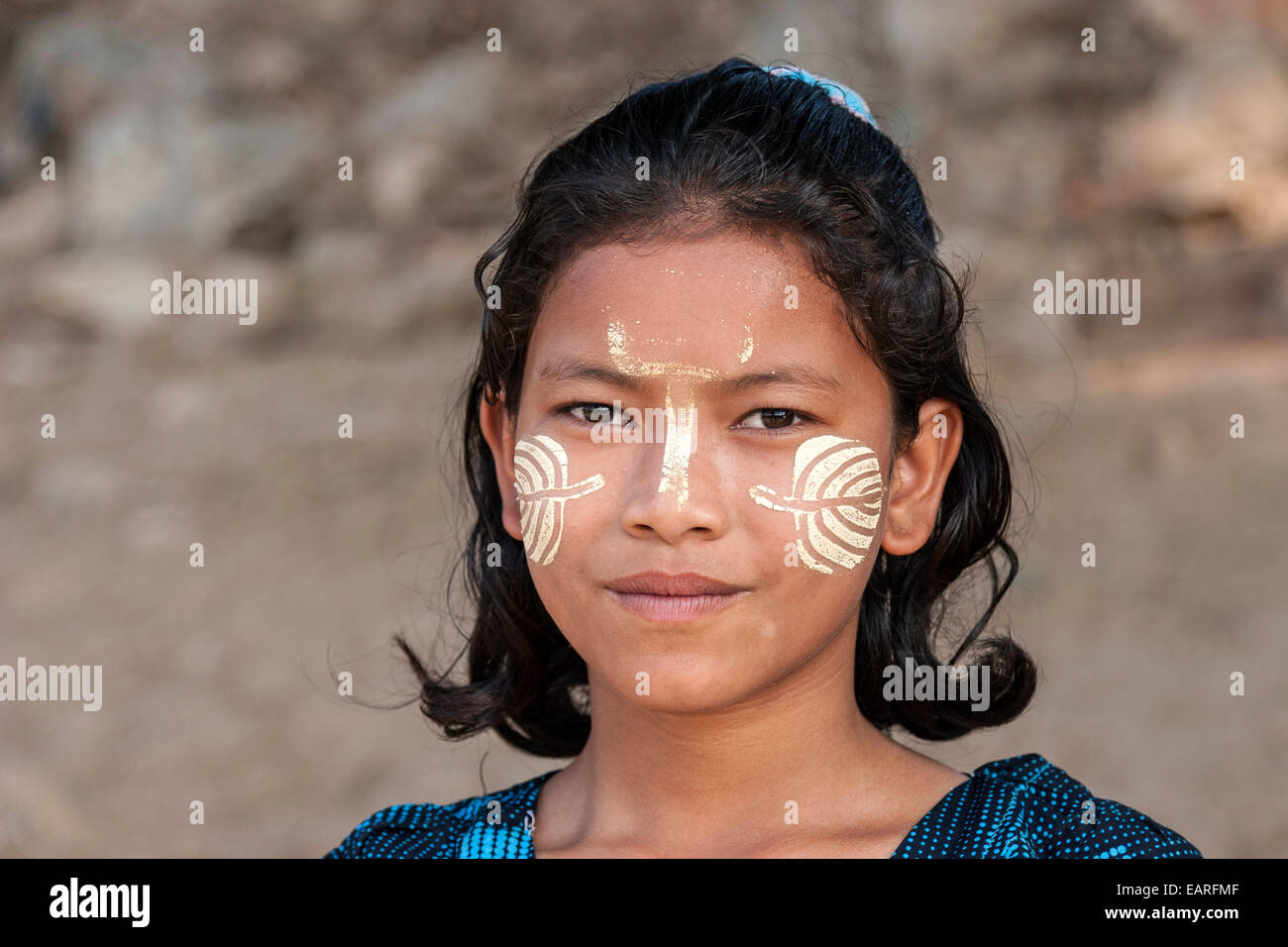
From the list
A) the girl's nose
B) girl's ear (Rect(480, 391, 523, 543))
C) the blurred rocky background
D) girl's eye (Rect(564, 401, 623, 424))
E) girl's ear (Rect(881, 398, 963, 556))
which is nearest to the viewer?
the girl's nose

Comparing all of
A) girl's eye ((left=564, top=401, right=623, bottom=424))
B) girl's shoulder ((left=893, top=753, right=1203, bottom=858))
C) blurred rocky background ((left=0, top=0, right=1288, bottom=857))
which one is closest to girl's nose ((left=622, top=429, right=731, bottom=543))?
girl's eye ((left=564, top=401, right=623, bottom=424))

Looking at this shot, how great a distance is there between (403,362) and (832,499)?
19.1 feet

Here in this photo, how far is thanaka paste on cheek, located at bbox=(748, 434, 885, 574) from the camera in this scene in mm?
1923

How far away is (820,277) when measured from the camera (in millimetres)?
2002

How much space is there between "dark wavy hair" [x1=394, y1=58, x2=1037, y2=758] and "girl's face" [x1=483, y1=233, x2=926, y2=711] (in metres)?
0.06

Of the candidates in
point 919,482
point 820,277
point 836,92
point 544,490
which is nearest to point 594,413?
point 544,490

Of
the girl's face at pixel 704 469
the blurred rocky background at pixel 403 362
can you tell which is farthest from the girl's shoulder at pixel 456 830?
the blurred rocky background at pixel 403 362

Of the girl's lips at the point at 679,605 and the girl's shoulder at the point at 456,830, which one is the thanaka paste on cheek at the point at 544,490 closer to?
the girl's lips at the point at 679,605

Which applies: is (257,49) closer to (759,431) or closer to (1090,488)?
(1090,488)

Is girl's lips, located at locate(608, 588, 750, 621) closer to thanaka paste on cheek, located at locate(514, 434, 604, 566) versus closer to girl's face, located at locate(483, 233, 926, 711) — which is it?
girl's face, located at locate(483, 233, 926, 711)

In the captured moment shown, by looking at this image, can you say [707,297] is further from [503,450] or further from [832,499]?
[503,450]

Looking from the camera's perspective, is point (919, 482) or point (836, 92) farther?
point (836, 92)

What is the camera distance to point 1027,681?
2400 millimetres

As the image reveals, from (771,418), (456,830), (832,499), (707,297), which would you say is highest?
(707,297)
